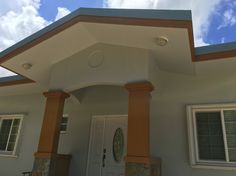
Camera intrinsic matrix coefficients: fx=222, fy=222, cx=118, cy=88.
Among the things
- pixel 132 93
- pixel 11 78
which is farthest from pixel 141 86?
pixel 11 78

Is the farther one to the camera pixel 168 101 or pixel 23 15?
pixel 23 15

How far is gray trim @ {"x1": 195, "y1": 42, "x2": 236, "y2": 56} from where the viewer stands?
4.18 m

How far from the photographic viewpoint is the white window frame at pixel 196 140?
4.56m

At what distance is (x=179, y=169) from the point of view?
190 inches

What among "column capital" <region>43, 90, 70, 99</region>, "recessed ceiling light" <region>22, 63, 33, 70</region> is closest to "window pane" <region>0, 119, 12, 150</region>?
"recessed ceiling light" <region>22, 63, 33, 70</region>

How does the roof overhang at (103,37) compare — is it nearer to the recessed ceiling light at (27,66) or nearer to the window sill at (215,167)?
the recessed ceiling light at (27,66)

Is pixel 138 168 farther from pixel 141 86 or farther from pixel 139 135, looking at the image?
pixel 141 86

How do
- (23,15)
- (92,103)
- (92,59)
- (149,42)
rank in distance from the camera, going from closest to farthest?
(149,42)
(92,59)
(92,103)
(23,15)

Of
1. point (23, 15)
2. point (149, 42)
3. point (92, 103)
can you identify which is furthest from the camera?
point (23, 15)

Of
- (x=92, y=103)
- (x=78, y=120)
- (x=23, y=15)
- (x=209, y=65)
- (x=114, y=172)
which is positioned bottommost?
(x=114, y=172)

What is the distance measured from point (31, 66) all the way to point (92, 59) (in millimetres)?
1596

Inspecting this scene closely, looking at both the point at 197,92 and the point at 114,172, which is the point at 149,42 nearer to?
the point at 197,92

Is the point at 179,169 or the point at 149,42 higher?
the point at 149,42

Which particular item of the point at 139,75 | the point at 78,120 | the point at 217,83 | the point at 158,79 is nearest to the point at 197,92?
the point at 217,83
